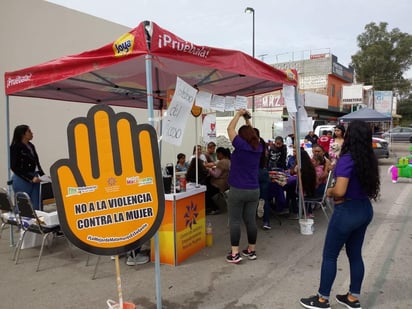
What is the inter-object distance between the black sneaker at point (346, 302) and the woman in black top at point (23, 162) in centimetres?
431

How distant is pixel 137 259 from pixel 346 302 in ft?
7.94

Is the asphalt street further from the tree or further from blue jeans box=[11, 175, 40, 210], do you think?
the tree

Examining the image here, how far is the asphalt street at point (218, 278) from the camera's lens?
3180 millimetres

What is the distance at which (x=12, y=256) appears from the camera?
4.46 meters

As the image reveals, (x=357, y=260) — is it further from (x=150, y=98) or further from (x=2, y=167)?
(x=2, y=167)

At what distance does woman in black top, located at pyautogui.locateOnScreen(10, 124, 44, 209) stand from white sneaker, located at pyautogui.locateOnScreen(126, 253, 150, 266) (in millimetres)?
2006

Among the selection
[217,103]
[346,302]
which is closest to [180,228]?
[217,103]

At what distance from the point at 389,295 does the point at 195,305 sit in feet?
6.17

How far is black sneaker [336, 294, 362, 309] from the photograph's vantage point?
9.53 ft

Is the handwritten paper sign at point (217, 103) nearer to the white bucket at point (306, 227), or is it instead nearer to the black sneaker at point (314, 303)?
the white bucket at point (306, 227)

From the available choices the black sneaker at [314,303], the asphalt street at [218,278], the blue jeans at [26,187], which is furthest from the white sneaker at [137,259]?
the blue jeans at [26,187]

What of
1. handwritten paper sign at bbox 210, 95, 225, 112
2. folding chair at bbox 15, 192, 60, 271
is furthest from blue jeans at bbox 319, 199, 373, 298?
folding chair at bbox 15, 192, 60, 271

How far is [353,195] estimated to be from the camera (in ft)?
8.75

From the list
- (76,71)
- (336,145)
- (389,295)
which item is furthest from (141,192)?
(336,145)
